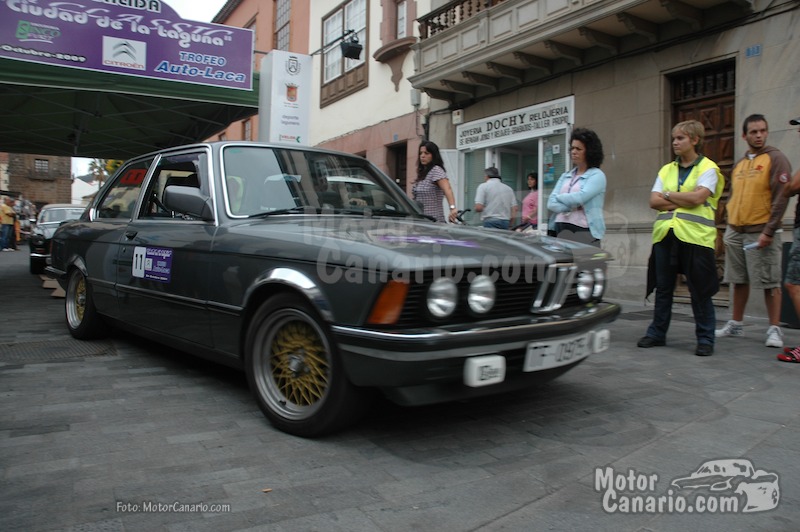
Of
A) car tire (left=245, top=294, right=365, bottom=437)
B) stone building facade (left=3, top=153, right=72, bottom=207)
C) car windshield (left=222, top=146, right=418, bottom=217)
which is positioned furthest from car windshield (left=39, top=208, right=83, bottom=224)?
stone building facade (left=3, top=153, right=72, bottom=207)

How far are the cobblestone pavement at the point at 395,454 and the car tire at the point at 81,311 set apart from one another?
82 centimetres

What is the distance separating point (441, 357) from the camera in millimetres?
2316

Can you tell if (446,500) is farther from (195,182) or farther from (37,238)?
(37,238)

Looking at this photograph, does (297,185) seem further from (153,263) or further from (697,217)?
(697,217)

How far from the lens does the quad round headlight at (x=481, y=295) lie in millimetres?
2457

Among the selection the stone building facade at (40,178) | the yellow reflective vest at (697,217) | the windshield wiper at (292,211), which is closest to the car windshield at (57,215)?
the windshield wiper at (292,211)

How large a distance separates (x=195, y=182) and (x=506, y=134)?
28.9 ft

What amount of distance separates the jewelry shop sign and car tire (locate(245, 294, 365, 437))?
27.4ft

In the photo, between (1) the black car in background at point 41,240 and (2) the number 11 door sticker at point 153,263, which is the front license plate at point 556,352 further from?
(1) the black car in background at point 41,240

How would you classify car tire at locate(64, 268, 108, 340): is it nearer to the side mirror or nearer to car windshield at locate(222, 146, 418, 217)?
the side mirror

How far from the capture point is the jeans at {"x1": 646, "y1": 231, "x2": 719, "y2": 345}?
4.42 m

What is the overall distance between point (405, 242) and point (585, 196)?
2510 mm

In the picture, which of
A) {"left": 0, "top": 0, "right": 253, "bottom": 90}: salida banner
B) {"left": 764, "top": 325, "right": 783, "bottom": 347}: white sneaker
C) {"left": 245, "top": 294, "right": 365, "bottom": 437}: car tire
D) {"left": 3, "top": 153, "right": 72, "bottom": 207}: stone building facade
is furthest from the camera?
{"left": 3, "top": 153, "right": 72, "bottom": 207}: stone building facade

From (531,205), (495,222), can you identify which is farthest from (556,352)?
(531,205)
